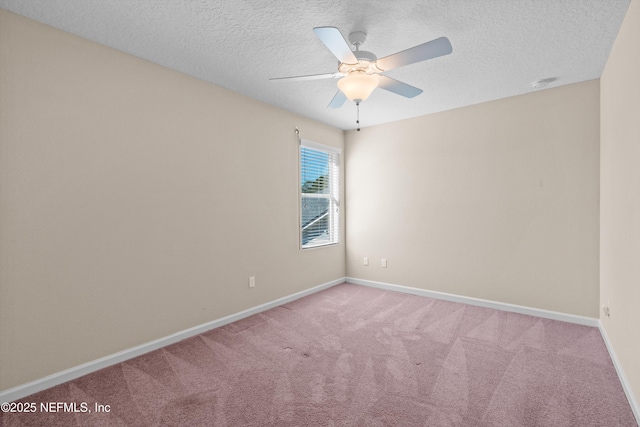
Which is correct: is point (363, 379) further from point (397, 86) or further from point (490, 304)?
point (490, 304)

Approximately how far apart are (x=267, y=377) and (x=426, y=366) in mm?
1217

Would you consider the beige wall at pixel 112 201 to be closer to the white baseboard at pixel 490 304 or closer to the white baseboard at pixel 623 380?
the white baseboard at pixel 490 304

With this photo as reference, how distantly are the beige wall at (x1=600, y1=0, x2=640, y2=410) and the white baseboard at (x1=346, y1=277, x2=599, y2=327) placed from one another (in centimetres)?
34

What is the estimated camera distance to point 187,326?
9.78 feet

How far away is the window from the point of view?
4.32m

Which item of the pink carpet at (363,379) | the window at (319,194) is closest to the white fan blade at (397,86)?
the window at (319,194)

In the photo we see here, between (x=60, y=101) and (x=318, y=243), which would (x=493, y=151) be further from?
(x=60, y=101)

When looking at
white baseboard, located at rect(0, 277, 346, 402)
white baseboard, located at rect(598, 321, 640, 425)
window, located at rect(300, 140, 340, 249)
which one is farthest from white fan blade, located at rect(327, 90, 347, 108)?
white baseboard, located at rect(598, 321, 640, 425)

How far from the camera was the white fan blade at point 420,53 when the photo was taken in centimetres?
179

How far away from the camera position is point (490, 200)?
3730mm

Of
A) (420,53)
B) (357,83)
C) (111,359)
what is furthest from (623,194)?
(111,359)

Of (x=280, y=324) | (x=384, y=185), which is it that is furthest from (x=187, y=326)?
(x=384, y=185)

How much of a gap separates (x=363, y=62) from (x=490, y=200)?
254 centimetres

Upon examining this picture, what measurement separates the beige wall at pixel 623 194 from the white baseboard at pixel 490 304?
344 millimetres
